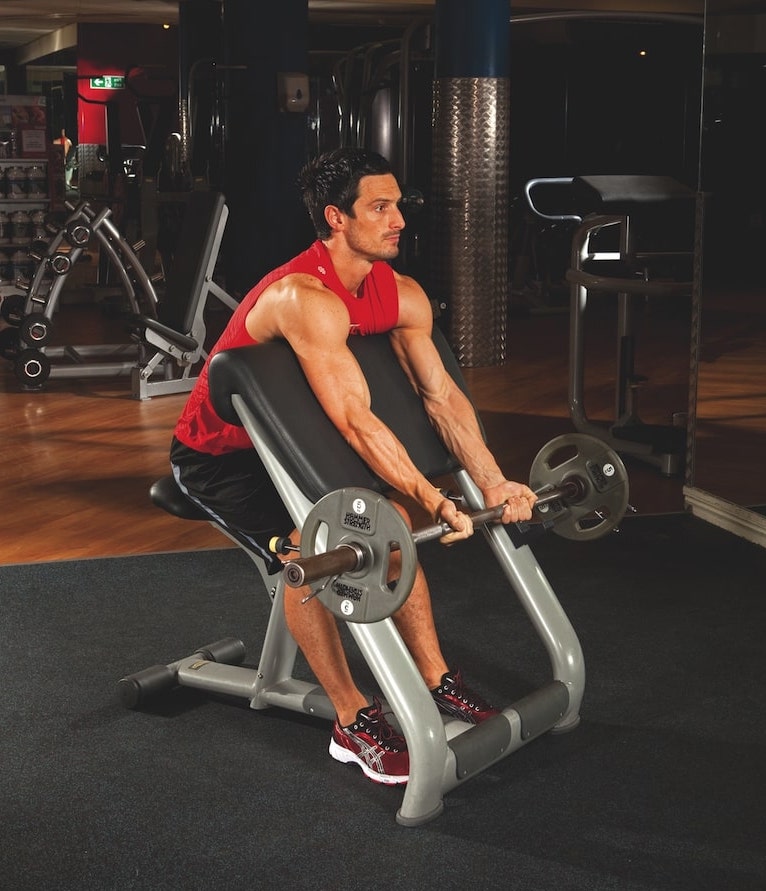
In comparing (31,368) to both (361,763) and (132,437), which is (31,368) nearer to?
(132,437)

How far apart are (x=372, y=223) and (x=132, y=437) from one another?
8.83 feet

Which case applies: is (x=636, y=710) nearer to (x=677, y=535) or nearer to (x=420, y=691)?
(x=420, y=691)

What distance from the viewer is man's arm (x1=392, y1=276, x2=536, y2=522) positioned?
2121 mm

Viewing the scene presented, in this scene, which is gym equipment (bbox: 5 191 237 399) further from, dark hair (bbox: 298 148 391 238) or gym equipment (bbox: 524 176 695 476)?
dark hair (bbox: 298 148 391 238)

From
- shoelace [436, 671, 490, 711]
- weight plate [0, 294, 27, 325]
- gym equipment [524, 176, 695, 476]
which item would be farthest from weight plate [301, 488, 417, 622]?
weight plate [0, 294, 27, 325]

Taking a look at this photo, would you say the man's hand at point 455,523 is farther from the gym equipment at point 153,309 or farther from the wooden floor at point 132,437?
the gym equipment at point 153,309

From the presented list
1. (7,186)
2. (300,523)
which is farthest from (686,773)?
(7,186)

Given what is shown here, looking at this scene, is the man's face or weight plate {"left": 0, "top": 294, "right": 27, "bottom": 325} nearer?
the man's face

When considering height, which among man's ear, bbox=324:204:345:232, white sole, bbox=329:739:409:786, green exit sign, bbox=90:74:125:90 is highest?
green exit sign, bbox=90:74:125:90

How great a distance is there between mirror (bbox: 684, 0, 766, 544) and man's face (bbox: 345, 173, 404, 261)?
1295 millimetres

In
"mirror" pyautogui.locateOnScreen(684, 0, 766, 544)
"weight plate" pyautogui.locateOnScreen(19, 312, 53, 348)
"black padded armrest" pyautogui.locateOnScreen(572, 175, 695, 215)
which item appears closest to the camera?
"mirror" pyautogui.locateOnScreen(684, 0, 766, 544)

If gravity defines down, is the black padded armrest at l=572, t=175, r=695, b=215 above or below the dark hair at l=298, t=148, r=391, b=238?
below

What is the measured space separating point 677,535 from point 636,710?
1172 mm

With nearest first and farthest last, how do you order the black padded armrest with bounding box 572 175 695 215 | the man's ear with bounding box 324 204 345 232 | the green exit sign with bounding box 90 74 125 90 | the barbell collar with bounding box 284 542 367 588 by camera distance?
the barbell collar with bounding box 284 542 367 588 → the man's ear with bounding box 324 204 345 232 → the black padded armrest with bounding box 572 175 695 215 → the green exit sign with bounding box 90 74 125 90
